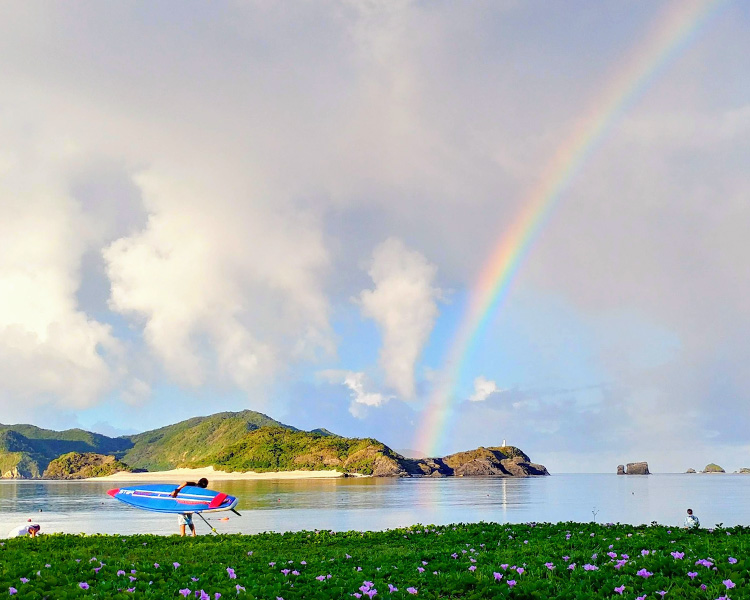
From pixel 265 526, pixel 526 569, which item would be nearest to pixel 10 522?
pixel 265 526

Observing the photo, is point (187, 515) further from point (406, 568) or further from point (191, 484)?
point (406, 568)

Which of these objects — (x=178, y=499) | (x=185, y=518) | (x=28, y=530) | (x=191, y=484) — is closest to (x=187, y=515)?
(x=185, y=518)

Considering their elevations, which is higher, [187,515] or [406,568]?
[406,568]

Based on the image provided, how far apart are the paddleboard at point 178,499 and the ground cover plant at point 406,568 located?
12.2 metres

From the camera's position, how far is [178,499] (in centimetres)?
3562

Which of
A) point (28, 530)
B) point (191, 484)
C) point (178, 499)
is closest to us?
point (28, 530)

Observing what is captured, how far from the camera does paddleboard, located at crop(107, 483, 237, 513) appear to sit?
117 feet

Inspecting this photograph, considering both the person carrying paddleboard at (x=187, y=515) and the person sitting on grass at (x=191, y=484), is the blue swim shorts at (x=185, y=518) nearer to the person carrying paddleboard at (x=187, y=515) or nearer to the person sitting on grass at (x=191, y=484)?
the person carrying paddleboard at (x=187, y=515)

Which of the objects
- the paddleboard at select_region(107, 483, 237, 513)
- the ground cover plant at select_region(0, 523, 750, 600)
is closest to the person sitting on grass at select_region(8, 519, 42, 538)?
the ground cover plant at select_region(0, 523, 750, 600)

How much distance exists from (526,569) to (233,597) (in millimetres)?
7618

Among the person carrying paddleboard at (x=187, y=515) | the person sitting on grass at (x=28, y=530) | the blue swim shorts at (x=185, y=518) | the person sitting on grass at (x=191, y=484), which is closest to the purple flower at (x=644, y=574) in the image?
the person carrying paddleboard at (x=187, y=515)

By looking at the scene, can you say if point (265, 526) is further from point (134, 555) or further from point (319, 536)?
point (134, 555)

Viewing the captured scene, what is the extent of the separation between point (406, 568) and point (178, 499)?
2359 centimetres

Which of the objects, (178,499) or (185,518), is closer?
(185,518)
